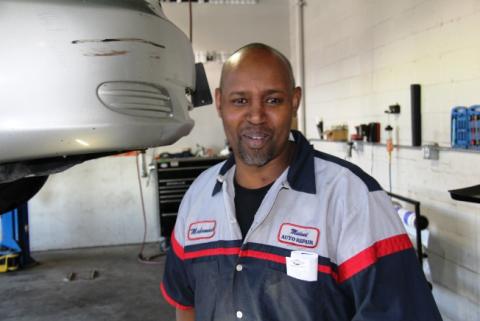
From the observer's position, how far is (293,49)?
5.75 meters

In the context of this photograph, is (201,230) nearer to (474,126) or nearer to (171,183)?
(474,126)

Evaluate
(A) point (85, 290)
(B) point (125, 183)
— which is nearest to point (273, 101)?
(A) point (85, 290)

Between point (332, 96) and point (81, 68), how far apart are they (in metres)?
3.82

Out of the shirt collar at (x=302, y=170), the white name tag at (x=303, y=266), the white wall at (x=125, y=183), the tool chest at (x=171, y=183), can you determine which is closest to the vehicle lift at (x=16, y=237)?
the white wall at (x=125, y=183)

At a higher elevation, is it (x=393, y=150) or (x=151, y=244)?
(x=393, y=150)

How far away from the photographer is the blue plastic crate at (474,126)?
253 centimetres

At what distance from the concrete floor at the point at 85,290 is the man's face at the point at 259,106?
2537 millimetres

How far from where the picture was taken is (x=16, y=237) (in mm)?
5004

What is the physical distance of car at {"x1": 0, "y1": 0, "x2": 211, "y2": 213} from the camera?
98 centimetres

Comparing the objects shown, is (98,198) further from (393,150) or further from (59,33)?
(59,33)

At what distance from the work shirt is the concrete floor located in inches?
95.9

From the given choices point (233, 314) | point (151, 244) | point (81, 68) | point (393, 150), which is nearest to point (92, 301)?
point (151, 244)

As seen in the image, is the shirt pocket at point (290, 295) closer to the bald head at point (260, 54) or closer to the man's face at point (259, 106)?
the man's face at point (259, 106)

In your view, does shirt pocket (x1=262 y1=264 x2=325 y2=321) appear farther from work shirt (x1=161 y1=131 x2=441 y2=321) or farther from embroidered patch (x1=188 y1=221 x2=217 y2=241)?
embroidered patch (x1=188 y1=221 x2=217 y2=241)
